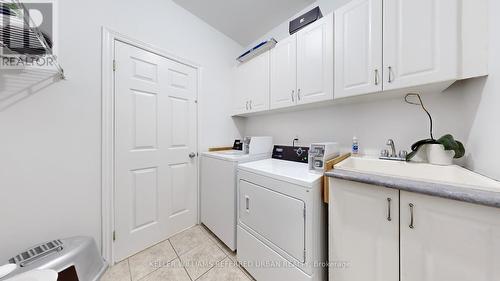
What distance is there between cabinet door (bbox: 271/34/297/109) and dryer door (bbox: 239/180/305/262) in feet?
3.33

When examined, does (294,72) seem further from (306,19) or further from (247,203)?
(247,203)

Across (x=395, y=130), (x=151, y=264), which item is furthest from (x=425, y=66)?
(x=151, y=264)

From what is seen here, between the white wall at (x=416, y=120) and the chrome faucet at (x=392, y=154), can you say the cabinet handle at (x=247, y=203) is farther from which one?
the chrome faucet at (x=392, y=154)

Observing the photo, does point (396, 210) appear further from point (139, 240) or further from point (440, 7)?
point (139, 240)

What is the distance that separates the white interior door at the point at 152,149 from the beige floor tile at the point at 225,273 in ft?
2.53

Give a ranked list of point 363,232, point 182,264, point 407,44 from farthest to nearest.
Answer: point 182,264, point 407,44, point 363,232

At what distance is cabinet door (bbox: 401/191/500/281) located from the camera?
621mm

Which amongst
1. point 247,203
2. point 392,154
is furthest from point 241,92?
point 392,154

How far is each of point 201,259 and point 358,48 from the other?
2.35 metres

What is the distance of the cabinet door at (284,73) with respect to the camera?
1.67 metres

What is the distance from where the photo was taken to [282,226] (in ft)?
3.68

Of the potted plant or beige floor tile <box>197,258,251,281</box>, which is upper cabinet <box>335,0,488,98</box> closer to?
the potted plant

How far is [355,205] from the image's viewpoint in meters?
0.94

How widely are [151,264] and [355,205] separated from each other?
6.01ft
